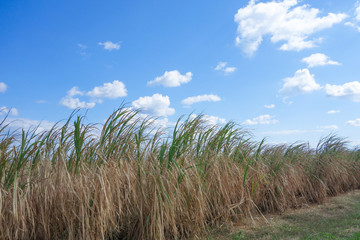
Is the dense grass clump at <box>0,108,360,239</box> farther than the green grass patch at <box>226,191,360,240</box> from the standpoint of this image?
No

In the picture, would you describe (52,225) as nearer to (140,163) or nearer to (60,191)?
(60,191)

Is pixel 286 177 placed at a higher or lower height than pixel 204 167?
lower

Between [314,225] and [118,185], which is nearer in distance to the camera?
[118,185]

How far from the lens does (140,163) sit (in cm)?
371

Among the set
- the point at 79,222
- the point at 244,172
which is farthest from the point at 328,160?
the point at 79,222

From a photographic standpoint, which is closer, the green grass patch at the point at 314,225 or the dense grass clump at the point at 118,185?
the dense grass clump at the point at 118,185

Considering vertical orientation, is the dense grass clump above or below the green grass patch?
above

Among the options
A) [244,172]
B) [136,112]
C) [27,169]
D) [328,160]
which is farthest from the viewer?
[328,160]

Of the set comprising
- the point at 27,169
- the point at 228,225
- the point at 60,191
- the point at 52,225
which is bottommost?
the point at 228,225

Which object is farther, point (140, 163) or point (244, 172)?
point (244, 172)

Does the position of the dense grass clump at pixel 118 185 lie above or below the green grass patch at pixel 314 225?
above

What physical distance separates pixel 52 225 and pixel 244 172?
2.89 metres

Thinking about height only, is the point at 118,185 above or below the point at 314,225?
above

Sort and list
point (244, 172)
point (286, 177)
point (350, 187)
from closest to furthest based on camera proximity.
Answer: point (244, 172), point (286, 177), point (350, 187)
